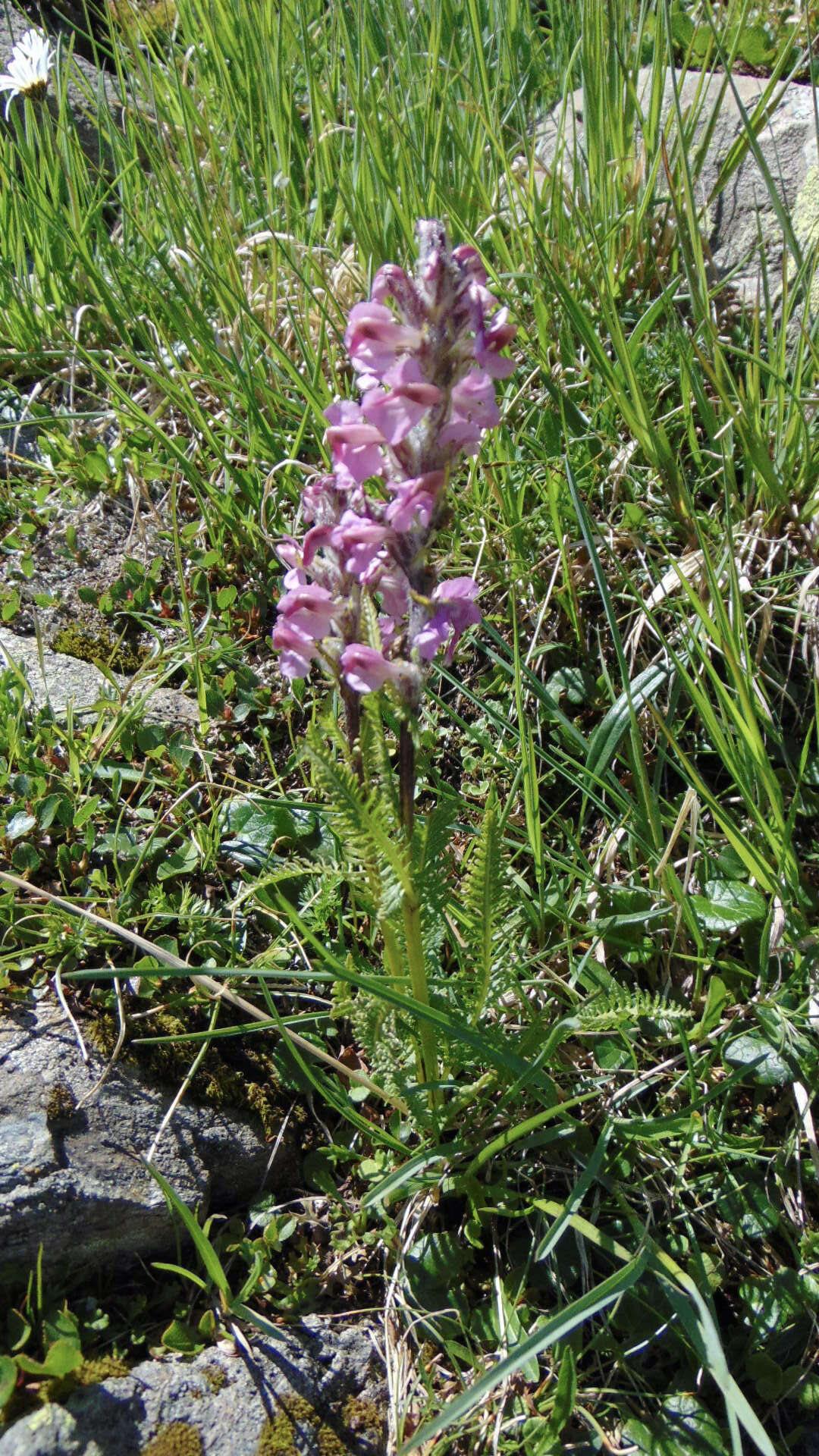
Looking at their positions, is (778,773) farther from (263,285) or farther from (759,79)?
(759,79)

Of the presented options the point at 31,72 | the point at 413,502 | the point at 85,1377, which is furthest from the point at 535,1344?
the point at 31,72

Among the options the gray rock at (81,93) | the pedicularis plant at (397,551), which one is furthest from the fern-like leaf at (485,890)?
the gray rock at (81,93)

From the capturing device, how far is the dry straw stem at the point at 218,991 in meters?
1.59

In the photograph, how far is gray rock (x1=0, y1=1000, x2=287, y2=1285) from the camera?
152 centimetres

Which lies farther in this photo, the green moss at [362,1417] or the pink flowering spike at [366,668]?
the green moss at [362,1417]

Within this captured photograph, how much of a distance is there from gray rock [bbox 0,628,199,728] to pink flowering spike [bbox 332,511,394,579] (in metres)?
0.99

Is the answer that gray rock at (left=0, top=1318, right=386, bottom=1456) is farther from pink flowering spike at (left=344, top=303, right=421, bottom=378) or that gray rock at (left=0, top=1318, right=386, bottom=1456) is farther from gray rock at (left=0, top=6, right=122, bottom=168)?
gray rock at (left=0, top=6, right=122, bottom=168)

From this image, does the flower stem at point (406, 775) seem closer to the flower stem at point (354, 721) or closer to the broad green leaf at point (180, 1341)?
the flower stem at point (354, 721)

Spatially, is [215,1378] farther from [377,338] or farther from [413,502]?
[377,338]

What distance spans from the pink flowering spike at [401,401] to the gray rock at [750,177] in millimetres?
1763

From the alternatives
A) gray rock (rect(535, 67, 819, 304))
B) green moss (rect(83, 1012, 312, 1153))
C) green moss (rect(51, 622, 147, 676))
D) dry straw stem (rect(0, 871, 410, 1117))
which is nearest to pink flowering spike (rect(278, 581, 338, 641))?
dry straw stem (rect(0, 871, 410, 1117))

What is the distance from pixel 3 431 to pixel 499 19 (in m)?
1.90

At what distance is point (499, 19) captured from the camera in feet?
9.01

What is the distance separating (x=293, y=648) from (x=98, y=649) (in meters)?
1.15
